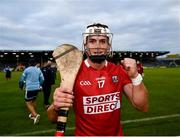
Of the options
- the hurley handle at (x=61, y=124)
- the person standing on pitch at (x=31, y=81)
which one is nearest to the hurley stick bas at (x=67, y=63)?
the hurley handle at (x=61, y=124)

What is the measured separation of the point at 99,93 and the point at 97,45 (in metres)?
0.55

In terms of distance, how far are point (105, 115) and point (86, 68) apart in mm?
580

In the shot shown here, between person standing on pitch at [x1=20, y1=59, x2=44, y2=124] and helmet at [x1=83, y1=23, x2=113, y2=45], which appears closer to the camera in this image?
helmet at [x1=83, y1=23, x2=113, y2=45]

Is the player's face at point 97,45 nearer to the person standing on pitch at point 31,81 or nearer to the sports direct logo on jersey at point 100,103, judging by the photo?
the sports direct logo on jersey at point 100,103

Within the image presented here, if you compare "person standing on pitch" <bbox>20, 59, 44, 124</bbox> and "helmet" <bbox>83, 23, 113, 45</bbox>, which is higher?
"helmet" <bbox>83, 23, 113, 45</bbox>

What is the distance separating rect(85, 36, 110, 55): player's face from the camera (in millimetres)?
4227

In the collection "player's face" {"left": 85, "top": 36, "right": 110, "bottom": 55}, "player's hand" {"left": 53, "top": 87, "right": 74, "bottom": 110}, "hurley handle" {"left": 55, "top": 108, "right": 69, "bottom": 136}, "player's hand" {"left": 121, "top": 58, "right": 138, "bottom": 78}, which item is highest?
"player's face" {"left": 85, "top": 36, "right": 110, "bottom": 55}

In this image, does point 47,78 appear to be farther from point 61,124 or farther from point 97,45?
point 61,124

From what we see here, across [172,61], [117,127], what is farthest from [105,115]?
[172,61]

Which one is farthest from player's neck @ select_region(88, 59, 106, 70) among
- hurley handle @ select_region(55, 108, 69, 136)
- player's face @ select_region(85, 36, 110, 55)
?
hurley handle @ select_region(55, 108, 69, 136)

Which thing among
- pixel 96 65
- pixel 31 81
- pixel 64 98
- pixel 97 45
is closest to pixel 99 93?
pixel 96 65

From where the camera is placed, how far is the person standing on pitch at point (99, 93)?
428 cm

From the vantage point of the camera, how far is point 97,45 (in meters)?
4.23

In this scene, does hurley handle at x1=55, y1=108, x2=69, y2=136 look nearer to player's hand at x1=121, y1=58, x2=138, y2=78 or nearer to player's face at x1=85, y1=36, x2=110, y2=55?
player's hand at x1=121, y1=58, x2=138, y2=78
